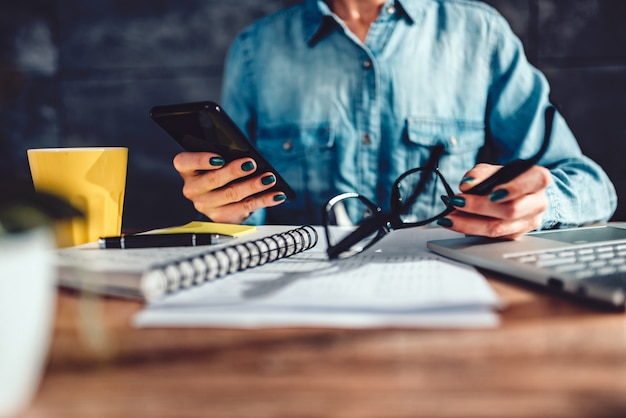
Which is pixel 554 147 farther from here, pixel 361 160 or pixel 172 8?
pixel 172 8

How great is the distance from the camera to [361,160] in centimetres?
105

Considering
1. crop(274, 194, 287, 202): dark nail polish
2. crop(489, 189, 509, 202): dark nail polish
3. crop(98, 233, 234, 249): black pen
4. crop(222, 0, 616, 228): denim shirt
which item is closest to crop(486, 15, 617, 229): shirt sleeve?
crop(222, 0, 616, 228): denim shirt

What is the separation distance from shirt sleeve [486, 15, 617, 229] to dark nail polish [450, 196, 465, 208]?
0.91 ft

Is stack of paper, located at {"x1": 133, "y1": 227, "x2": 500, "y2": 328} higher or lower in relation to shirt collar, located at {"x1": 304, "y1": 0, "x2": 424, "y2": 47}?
lower

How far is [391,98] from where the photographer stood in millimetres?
1039

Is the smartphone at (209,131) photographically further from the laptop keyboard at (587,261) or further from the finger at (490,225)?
the laptop keyboard at (587,261)

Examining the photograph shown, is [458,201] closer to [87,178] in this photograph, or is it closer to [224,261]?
[224,261]

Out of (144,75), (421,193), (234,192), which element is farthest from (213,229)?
(144,75)

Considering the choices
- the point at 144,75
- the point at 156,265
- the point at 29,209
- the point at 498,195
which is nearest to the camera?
the point at 29,209

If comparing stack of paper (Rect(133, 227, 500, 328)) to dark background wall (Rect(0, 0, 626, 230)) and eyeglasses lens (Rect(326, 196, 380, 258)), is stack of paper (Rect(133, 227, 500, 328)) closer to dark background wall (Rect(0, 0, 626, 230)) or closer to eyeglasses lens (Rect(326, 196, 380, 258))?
eyeglasses lens (Rect(326, 196, 380, 258))

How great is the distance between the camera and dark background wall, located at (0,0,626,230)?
1222 millimetres

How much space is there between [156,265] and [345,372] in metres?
0.19

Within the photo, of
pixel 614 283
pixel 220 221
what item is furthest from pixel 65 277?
pixel 614 283

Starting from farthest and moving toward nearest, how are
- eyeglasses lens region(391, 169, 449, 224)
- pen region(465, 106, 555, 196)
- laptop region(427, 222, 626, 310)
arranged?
eyeglasses lens region(391, 169, 449, 224)
pen region(465, 106, 555, 196)
laptop region(427, 222, 626, 310)
